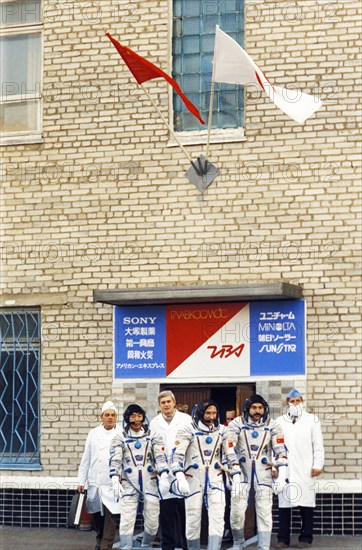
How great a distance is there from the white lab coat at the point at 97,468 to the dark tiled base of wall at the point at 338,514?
221 centimetres

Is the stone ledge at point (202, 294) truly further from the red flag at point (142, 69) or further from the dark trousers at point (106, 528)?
the dark trousers at point (106, 528)

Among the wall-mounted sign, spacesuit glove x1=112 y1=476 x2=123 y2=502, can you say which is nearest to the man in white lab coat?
spacesuit glove x1=112 y1=476 x2=123 y2=502

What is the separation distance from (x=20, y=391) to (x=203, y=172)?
3.66 m

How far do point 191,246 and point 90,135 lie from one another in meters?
1.99

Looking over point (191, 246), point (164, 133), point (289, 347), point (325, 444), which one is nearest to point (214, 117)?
point (164, 133)

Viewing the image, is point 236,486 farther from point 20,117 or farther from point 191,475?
point 20,117

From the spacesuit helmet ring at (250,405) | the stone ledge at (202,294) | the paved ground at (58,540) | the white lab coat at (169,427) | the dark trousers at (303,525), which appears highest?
the stone ledge at (202,294)

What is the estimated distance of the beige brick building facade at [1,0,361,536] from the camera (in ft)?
52.3

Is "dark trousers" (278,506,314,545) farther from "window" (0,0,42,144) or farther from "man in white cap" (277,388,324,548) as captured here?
"window" (0,0,42,144)

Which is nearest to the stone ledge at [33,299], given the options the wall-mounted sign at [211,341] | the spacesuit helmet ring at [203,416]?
the wall-mounted sign at [211,341]

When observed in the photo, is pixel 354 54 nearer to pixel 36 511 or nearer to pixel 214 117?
pixel 214 117

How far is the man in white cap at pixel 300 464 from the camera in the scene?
49.5 feet

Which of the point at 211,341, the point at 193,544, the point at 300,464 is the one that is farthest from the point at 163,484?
the point at 211,341

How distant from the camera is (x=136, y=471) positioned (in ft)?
46.8
